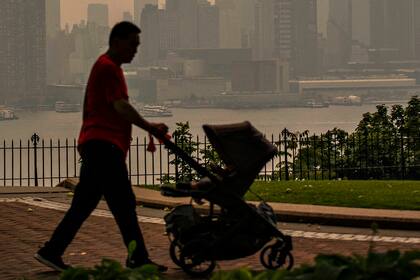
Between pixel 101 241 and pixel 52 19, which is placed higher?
pixel 52 19

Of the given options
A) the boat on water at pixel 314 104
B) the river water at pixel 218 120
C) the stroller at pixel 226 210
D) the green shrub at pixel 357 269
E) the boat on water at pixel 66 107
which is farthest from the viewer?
the boat on water at pixel 314 104

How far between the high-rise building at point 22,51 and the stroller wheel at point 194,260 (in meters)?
131

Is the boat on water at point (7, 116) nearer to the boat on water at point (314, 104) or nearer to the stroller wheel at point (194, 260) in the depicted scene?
the boat on water at point (314, 104)

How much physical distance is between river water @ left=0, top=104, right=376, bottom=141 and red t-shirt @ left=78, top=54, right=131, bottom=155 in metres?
80.3

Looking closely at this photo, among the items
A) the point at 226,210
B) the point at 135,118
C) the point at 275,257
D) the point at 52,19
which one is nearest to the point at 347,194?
the point at 275,257

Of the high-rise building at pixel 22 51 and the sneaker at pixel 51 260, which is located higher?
the high-rise building at pixel 22 51

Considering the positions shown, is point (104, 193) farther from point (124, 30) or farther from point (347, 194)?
point (347, 194)

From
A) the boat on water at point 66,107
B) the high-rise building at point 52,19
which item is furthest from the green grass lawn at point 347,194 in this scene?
the high-rise building at point 52,19

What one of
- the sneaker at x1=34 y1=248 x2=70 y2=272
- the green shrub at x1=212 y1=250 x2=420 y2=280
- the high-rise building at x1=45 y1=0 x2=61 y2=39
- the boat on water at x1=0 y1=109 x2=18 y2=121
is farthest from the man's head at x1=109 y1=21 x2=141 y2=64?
the high-rise building at x1=45 y1=0 x2=61 y2=39

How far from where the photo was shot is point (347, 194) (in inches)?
468

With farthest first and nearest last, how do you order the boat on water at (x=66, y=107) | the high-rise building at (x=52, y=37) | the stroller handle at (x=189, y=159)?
1. the high-rise building at (x=52, y=37)
2. the boat on water at (x=66, y=107)
3. the stroller handle at (x=189, y=159)

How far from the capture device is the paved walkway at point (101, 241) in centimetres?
775

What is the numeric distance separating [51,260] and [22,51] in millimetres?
148193

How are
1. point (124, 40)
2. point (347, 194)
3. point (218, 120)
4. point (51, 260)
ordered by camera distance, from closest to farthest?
1. point (124, 40)
2. point (51, 260)
3. point (347, 194)
4. point (218, 120)
